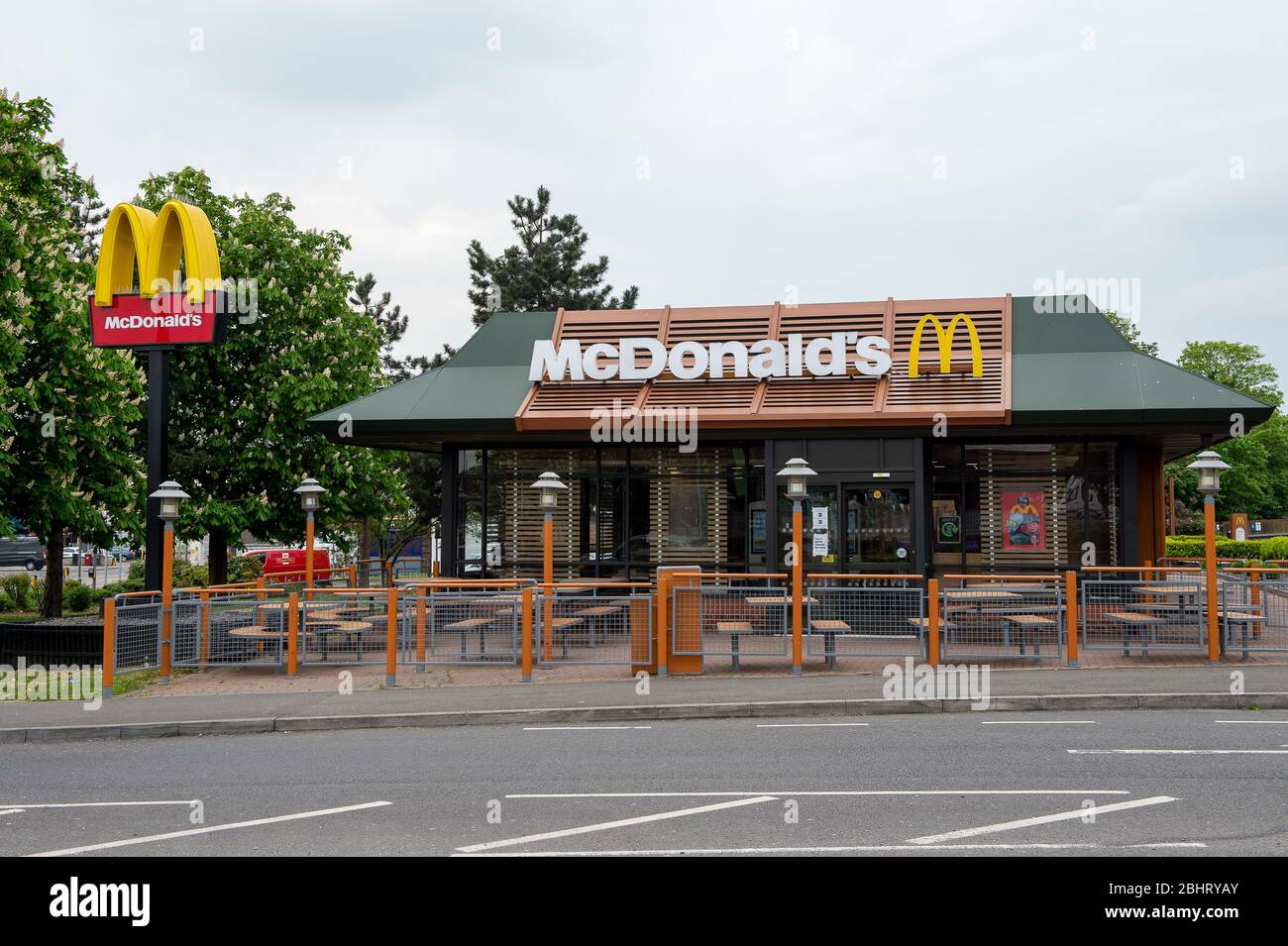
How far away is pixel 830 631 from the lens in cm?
1470

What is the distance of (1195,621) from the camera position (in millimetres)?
15930

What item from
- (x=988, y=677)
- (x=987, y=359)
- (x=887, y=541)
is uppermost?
(x=987, y=359)

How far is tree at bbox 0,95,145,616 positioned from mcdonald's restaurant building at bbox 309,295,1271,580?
5.59 m

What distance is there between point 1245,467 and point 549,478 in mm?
60561

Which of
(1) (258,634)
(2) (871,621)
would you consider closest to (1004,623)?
(2) (871,621)

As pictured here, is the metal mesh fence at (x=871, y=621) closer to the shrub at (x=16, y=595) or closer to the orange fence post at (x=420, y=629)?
the orange fence post at (x=420, y=629)

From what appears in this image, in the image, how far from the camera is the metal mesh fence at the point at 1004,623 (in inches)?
586

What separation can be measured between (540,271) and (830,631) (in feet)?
108

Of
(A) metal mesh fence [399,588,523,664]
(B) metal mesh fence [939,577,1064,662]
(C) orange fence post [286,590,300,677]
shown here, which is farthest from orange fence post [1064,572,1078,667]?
(C) orange fence post [286,590,300,677]

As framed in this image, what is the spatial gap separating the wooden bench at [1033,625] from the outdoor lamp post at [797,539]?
2913mm

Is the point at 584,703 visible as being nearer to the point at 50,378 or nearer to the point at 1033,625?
the point at 1033,625

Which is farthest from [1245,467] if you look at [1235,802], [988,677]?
[1235,802]
